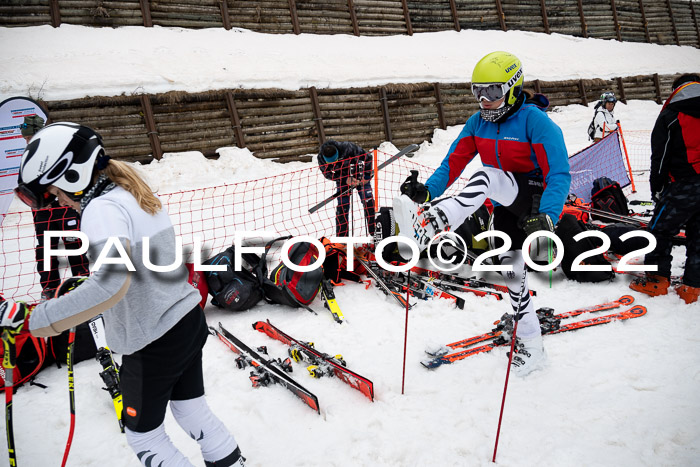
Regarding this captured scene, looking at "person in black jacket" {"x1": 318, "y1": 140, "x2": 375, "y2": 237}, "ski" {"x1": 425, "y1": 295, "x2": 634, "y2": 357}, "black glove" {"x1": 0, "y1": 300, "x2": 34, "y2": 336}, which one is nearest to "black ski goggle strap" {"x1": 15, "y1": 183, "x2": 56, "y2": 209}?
"black glove" {"x1": 0, "y1": 300, "x2": 34, "y2": 336}

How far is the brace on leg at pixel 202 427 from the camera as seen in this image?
1.95 m

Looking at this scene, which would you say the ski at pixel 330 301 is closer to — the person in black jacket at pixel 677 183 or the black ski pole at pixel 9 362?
the black ski pole at pixel 9 362

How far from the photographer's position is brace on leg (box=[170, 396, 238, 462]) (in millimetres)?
1951

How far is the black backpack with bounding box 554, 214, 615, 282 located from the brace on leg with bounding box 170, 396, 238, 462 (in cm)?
435

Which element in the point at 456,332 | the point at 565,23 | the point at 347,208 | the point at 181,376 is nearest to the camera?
the point at 181,376

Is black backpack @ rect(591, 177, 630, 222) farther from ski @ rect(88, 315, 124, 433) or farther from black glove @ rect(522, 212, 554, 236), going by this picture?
ski @ rect(88, 315, 124, 433)

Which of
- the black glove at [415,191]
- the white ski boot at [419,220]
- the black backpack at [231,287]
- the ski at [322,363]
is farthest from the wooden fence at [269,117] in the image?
the white ski boot at [419,220]

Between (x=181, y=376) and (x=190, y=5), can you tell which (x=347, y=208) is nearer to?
(x=181, y=376)

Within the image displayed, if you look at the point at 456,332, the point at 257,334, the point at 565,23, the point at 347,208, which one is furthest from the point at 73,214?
the point at 565,23

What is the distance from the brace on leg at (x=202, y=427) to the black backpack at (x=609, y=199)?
6.21m

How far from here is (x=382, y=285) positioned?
4746 millimetres

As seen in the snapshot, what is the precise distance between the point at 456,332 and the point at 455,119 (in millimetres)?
11771

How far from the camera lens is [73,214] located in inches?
191

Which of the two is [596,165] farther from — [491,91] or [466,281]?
[491,91]
